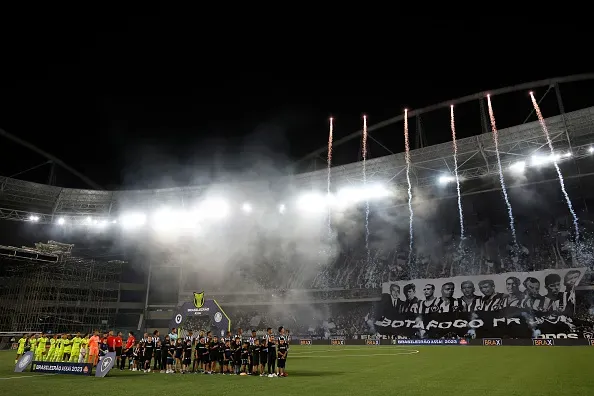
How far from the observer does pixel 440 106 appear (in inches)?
1422

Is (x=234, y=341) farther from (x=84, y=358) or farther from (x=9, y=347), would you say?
(x=9, y=347)

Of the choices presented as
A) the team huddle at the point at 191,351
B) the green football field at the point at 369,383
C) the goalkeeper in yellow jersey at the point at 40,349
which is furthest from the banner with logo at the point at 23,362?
the goalkeeper in yellow jersey at the point at 40,349

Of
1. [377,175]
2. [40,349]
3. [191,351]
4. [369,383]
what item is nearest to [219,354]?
[191,351]

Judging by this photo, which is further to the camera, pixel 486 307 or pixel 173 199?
pixel 173 199

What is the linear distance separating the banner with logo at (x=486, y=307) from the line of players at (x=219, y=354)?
21393 mm

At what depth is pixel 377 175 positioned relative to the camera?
118ft

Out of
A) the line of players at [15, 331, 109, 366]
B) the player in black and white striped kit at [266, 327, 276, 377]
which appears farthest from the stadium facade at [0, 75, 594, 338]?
the player in black and white striped kit at [266, 327, 276, 377]

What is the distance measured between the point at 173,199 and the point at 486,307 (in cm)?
3007

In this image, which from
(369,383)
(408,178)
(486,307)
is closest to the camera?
(369,383)

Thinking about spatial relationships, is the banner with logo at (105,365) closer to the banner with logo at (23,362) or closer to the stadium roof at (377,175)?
the banner with logo at (23,362)

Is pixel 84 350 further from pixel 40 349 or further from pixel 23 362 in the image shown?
pixel 40 349

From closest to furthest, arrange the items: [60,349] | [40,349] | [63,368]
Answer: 1. [63,368]
2. [60,349]
3. [40,349]

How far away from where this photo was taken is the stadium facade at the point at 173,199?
30.5m

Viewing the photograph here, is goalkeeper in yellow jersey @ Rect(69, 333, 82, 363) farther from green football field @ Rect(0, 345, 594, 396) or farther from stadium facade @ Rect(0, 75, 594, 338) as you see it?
stadium facade @ Rect(0, 75, 594, 338)
